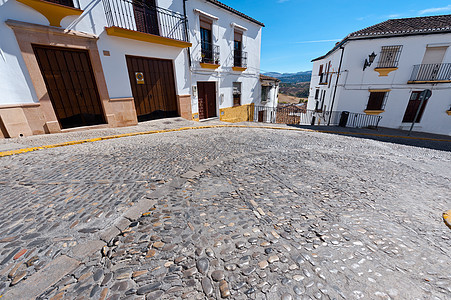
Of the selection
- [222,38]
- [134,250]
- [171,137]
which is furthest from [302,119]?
[134,250]

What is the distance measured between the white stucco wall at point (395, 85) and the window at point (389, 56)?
0.22m

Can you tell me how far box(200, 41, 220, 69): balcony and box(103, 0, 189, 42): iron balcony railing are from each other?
4.91 ft

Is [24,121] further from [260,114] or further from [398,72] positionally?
[398,72]

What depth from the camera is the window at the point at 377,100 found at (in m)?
13.1

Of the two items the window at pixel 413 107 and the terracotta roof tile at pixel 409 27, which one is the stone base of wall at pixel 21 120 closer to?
the terracotta roof tile at pixel 409 27

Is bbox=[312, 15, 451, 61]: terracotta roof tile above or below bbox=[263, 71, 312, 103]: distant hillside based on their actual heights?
above

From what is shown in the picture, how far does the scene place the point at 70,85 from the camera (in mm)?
6316

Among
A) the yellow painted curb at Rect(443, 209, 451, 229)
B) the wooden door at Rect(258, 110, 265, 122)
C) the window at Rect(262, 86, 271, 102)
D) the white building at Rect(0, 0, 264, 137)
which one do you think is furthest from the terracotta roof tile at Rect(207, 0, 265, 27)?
the yellow painted curb at Rect(443, 209, 451, 229)

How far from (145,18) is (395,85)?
16.7 meters

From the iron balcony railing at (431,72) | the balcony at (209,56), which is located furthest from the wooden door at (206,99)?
the iron balcony railing at (431,72)

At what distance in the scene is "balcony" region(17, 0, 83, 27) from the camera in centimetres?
504

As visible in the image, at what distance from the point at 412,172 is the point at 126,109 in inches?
389

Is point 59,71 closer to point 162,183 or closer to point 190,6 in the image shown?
point 162,183

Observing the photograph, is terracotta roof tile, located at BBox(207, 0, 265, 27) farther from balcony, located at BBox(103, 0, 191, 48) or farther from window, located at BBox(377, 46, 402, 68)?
window, located at BBox(377, 46, 402, 68)
